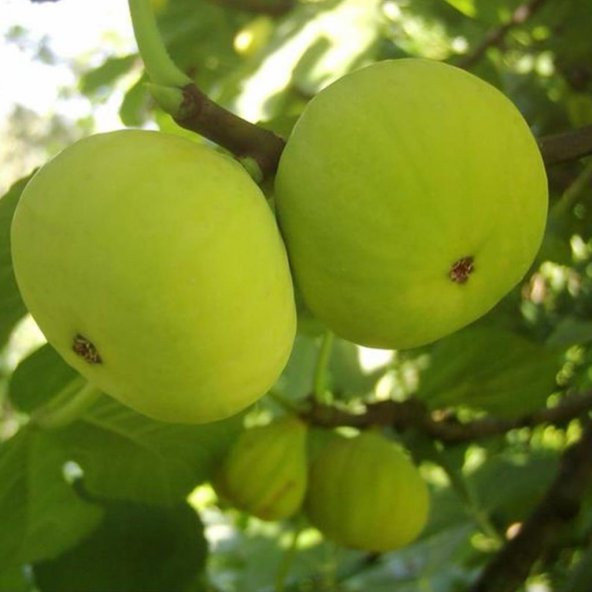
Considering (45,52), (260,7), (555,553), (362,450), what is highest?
(260,7)

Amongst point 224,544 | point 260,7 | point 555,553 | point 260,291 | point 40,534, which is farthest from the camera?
point 224,544

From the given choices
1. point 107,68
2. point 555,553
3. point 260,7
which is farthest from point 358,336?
point 107,68

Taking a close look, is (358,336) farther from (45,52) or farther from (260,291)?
(45,52)

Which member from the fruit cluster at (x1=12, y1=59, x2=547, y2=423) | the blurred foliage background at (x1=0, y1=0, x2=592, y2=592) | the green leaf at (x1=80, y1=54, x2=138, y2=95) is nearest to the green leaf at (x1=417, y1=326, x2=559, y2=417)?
the blurred foliage background at (x1=0, y1=0, x2=592, y2=592)

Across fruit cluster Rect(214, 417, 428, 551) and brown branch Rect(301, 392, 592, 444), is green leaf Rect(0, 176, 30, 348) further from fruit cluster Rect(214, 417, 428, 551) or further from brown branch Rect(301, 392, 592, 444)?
brown branch Rect(301, 392, 592, 444)

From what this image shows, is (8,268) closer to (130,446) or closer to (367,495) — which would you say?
(130,446)

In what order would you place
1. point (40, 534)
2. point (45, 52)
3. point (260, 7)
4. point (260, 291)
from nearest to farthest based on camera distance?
point (260, 291)
point (40, 534)
point (260, 7)
point (45, 52)
